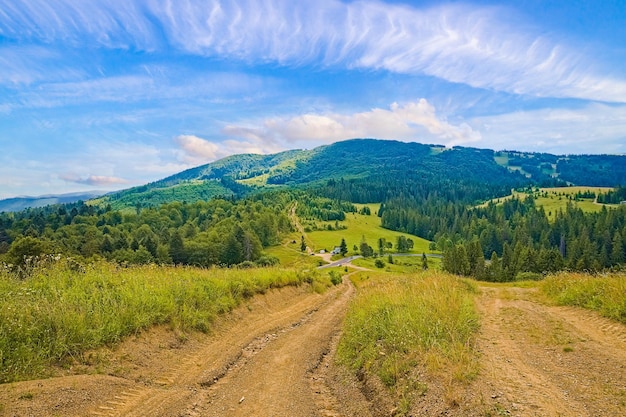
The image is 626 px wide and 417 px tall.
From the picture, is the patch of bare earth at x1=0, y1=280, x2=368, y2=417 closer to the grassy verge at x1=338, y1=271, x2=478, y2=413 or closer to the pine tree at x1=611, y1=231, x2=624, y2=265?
the grassy verge at x1=338, y1=271, x2=478, y2=413

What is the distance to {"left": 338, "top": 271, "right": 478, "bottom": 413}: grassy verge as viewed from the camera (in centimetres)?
940

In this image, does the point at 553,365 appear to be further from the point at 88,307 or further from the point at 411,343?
the point at 88,307

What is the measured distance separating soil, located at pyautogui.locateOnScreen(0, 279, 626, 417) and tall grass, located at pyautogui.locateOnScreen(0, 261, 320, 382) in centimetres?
58

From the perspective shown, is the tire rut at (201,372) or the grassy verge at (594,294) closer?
the tire rut at (201,372)

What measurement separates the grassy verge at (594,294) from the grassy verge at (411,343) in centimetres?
541

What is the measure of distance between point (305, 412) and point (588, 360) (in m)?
7.88

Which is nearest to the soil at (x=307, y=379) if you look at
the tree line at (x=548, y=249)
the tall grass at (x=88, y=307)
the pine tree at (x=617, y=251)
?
the tall grass at (x=88, y=307)

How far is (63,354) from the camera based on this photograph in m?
10.4

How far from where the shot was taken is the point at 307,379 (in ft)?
41.3

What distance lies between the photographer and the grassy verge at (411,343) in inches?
370

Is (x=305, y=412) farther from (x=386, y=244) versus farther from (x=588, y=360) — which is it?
(x=386, y=244)

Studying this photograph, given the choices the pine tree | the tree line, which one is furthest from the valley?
the pine tree

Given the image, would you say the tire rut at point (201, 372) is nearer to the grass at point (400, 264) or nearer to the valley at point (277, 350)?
the valley at point (277, 350)

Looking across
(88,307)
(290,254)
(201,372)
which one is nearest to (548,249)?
(290,254)
